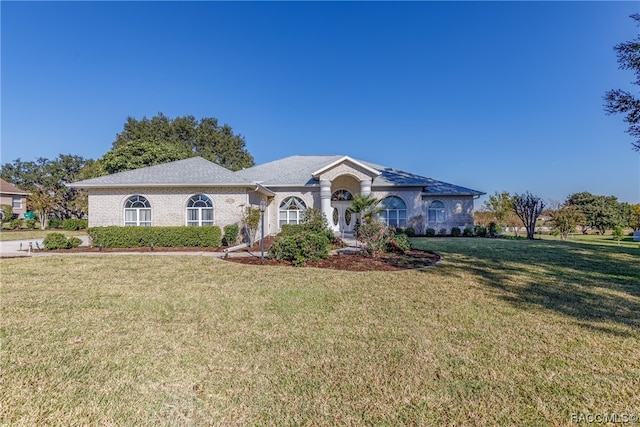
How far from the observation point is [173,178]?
16.1 metres

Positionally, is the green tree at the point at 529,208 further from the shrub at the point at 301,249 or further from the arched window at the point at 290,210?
the shrub at the point at 301,249

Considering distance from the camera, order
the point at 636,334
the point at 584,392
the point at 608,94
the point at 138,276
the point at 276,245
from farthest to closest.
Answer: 1. the point at 608,94
2. the point at 276,245
3. the point at 138,276
4. the point at 636,334
5. the point at 584,392

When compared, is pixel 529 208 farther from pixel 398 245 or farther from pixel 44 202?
pixel 44 202

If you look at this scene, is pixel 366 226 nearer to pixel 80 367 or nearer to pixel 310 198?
pixel 80 367

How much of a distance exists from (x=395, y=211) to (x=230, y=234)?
1344 cm

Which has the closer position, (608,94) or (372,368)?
(372,368)

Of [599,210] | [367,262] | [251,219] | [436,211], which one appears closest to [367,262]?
[367,262]

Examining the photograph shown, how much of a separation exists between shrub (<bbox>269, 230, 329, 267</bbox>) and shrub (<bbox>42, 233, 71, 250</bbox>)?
11101 mm

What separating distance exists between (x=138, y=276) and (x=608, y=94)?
20.1m

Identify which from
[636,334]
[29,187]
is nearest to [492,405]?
[636,334]

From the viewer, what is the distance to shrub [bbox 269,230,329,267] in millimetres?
9898

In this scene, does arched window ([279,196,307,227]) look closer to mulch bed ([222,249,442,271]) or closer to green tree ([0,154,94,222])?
mulch bed ([222,249,442,271])

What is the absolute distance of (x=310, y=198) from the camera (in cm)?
2209

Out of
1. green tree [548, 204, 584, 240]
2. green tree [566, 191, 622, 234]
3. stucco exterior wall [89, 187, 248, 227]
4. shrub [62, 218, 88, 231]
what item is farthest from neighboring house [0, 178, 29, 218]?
green tree [566, 191, 622, 234]
